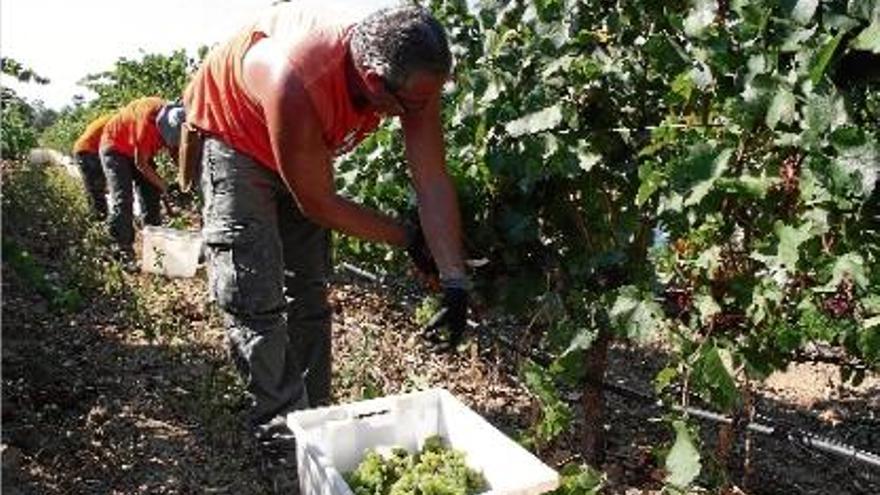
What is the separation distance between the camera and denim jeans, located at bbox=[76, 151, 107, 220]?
8273 millimetres

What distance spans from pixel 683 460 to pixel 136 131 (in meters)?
5.59

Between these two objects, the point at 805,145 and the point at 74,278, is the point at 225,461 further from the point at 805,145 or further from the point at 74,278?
the point at 74,278

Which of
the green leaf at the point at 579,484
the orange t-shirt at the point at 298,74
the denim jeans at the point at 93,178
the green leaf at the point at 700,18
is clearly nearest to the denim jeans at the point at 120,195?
the denim jeans at the point at 93,178

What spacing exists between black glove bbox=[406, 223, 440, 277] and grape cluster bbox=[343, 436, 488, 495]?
2.04ft

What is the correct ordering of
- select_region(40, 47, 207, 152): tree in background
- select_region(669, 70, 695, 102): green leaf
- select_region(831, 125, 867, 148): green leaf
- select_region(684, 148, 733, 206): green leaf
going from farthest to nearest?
select_region(40, 47, 207, 152): tree in background, select_region(669, 70, 695, 102): green leaf, select_region(684, 148, 733, 206): green leaf, select_region(831, 125, 867, 148): green leaf

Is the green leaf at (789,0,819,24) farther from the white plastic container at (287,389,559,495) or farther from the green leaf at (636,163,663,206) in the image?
the white plastic container at (287,389,559,495)

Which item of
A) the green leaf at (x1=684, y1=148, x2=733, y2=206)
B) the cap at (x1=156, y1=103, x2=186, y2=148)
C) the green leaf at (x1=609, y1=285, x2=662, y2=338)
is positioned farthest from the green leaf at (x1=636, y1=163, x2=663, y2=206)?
the cap at (x1=156, y1=103, x2=186, y2=148)

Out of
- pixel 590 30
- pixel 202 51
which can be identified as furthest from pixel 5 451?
pixel 202 51

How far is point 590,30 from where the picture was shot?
10.9ft

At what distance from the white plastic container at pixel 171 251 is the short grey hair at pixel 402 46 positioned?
3919 millimetres

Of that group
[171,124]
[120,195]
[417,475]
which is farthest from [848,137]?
[120,195]

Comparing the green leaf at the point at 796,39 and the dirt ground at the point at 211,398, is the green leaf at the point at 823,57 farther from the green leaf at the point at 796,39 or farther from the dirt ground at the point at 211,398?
the dirt ground at the point at 211,398

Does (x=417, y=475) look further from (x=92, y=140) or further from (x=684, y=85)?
(x=92, y=140)

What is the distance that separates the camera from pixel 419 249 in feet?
10.1
